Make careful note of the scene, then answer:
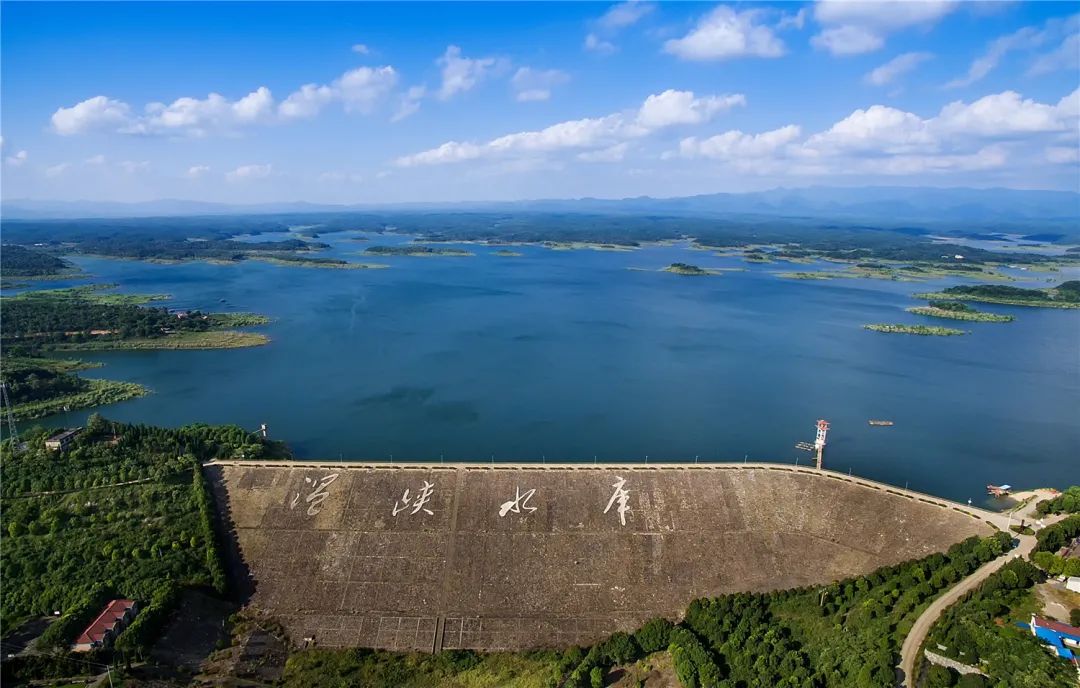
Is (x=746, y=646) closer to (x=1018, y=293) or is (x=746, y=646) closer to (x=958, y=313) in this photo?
(x=958, y=313)

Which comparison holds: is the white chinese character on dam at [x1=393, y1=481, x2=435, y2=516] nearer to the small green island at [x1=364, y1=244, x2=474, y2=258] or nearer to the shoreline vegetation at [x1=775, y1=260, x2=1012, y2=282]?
the shoreline vegetation at [x1=775, y1=260, x2=1012, y2=282]

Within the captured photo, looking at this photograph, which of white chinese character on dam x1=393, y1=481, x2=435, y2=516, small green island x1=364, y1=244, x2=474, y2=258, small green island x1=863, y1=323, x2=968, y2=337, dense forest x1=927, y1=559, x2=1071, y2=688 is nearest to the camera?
dense forest x1=927, y1=559, x2=1071, y2=688

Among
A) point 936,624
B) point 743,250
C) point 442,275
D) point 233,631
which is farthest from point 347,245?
point 936,624

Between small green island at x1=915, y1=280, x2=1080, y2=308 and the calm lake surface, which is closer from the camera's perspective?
the calm lake surface

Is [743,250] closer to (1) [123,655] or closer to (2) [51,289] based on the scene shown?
(2) [51,289]

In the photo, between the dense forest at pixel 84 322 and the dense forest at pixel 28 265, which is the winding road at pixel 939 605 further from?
the dense forest at pixel 28 265

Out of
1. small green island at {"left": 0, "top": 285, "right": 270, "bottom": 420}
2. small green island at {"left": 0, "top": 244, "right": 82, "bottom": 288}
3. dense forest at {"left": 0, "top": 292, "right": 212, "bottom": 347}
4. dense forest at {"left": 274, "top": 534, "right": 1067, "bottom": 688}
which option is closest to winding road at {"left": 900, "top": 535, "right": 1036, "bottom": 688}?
dense forest at {"left": 274, "top": 534, "right": 1067, "bottom": 688}
